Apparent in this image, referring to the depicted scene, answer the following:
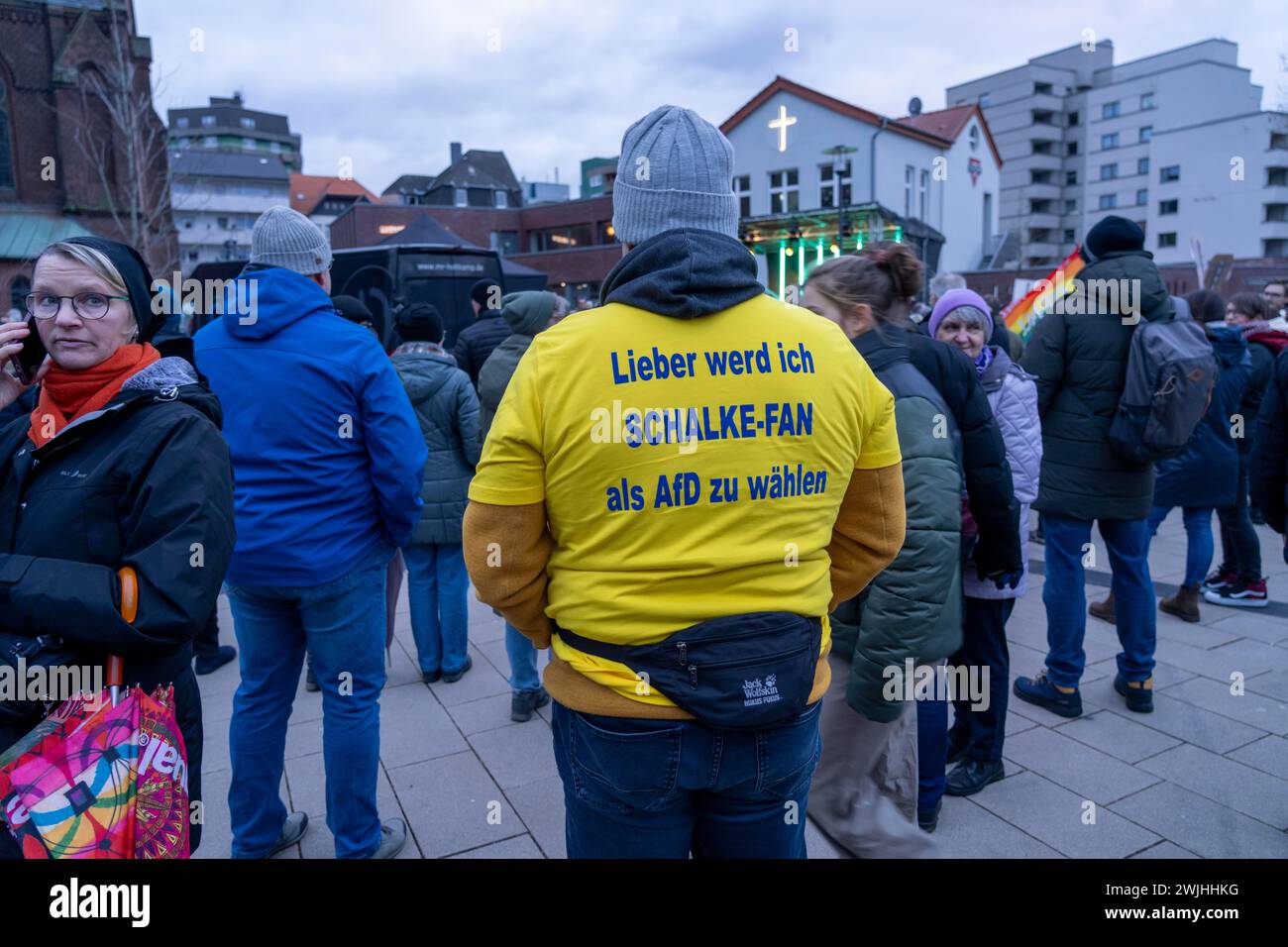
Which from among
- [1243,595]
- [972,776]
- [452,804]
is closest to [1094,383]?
[972,776]

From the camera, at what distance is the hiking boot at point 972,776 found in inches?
137

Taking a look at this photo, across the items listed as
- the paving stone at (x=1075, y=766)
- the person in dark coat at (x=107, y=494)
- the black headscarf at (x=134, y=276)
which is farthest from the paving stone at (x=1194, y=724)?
the black headscarf at (x=134, y=276)

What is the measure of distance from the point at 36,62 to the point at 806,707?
3500cm

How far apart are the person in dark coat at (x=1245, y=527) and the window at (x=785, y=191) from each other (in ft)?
97.4

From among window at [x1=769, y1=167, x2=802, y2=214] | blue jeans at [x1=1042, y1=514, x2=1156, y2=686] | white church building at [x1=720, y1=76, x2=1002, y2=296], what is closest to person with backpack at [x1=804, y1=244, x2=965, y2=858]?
blue jeans at [x1=1042, y1=514, x2=1156, y2=686]

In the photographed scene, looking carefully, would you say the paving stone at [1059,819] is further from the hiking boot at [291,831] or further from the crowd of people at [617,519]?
the hiking boot at [291,831]

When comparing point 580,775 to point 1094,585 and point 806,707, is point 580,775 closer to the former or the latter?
point 806,707

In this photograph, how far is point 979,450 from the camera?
2953mm

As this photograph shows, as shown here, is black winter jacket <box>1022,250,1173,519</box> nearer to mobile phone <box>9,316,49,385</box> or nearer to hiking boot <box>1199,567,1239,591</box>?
hiking boot <box>1199,567,1239,591</box>

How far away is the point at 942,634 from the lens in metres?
2.61

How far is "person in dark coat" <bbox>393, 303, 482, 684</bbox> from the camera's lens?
466cm

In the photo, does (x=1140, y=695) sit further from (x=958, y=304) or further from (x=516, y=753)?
(x=516, y=753)

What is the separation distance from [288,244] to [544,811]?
2.40 m
